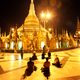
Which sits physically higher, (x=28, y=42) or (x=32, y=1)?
(x=32, y=1)

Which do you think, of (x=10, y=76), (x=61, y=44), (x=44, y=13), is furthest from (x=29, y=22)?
(x=10, y=76)

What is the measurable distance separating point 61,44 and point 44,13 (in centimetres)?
2698

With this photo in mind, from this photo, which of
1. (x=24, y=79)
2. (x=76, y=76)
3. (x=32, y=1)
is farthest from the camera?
(x=32, y=1)

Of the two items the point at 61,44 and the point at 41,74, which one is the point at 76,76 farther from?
the point at 61,44

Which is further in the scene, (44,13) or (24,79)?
(44,13)

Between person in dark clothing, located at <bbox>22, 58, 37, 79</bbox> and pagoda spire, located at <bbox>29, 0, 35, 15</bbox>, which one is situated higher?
pagoda spire, located at <bbox>29, 0, 35, 15</bbox>

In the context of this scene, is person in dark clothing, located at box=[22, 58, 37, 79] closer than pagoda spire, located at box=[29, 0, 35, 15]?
Yes

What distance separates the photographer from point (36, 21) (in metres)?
66.2

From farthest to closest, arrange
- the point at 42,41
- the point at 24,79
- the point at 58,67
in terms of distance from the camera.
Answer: the point at 42,41, the point at 58,67, the point at 24,79

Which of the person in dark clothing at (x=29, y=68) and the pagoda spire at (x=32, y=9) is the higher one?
the pagoda spire at (x=32, y=9)

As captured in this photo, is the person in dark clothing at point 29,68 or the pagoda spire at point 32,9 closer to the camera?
the person in dark clothing at point 29,68

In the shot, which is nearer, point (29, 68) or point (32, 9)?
point (29, 68)

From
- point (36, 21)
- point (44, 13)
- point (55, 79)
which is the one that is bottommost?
point (55, 79)

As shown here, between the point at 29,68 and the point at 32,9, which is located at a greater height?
the point at 32,9
